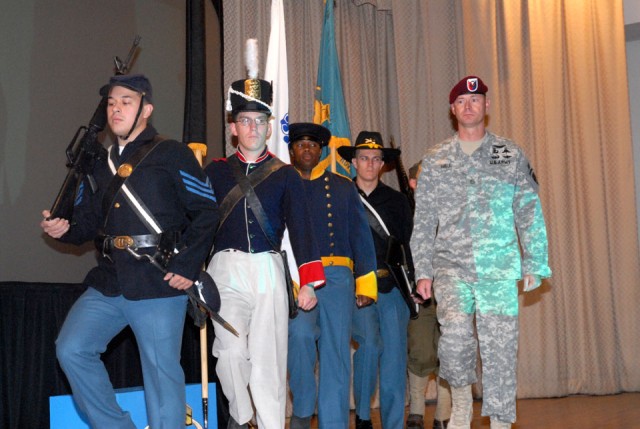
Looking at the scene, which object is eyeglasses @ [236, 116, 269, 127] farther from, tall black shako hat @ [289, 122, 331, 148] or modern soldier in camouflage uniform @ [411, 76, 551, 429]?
modern soldier in camouflage uniform @ [411, 76, 551, 429]

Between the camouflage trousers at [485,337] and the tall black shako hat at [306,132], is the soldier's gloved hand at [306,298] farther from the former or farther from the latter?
the tall black shako hat at [306,132]

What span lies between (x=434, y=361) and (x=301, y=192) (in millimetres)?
2018

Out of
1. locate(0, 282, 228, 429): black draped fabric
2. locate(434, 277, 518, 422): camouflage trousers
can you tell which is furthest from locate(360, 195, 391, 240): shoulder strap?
locate(0, 282, 228, 429): black draped fabric

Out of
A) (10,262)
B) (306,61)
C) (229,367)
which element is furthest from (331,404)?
(306,61)

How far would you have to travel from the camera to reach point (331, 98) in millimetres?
6391

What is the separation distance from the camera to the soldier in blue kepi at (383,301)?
203 inches

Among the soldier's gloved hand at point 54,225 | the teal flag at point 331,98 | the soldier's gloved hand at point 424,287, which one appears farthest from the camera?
the teal flag at point 331,98

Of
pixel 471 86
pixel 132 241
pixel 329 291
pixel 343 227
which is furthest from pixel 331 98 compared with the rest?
pixel 132 241

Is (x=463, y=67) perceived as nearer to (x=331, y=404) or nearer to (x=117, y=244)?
(x=331, y=404)

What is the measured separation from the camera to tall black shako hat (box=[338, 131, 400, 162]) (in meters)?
5.72

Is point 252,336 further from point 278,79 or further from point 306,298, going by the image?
point 278,79

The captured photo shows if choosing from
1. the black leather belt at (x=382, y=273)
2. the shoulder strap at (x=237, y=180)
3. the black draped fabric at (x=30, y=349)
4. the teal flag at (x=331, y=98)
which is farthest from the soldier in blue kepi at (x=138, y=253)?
the teal flag at (x=331, y=98)

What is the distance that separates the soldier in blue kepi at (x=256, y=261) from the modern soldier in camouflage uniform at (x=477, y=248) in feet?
2.72

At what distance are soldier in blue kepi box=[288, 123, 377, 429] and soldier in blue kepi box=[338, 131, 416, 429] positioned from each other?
19cm
